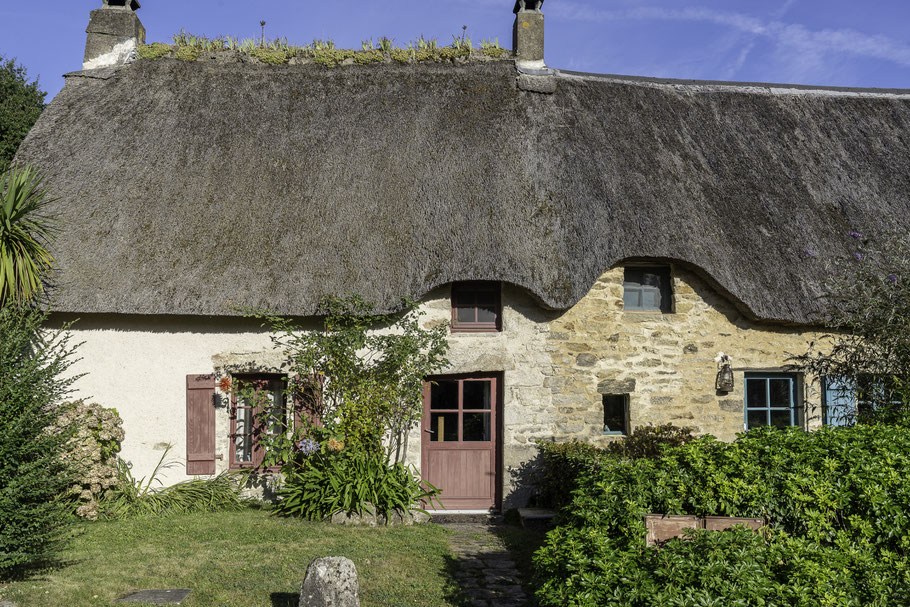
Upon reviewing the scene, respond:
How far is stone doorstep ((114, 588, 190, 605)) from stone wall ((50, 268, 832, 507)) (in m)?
3.22

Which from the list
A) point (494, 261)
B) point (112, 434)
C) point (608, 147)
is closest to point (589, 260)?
point (494, 261)

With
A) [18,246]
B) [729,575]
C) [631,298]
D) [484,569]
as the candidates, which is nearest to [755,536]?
[729,575]

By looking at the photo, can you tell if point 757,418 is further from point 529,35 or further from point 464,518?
point 529,35

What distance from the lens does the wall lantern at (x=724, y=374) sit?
8.77 meters

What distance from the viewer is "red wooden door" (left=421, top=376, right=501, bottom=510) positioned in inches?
344

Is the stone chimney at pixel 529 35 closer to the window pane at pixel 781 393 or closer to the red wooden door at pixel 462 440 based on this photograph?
the red wooden door at pixel 462 440

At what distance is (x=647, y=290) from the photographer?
909 cm

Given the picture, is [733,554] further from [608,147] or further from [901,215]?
[901,215]

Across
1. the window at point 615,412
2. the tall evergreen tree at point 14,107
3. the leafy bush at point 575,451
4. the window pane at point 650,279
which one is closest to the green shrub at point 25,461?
the leafy bush at point 575,451

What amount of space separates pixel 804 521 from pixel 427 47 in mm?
8489

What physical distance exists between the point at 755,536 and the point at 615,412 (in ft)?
16.4

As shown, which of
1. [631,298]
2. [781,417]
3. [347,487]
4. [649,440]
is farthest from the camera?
[781,417]

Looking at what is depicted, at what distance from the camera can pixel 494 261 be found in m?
8.37

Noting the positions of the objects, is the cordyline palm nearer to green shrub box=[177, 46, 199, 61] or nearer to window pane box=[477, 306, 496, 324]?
green shrub box=[177, 46, 199, 61]
